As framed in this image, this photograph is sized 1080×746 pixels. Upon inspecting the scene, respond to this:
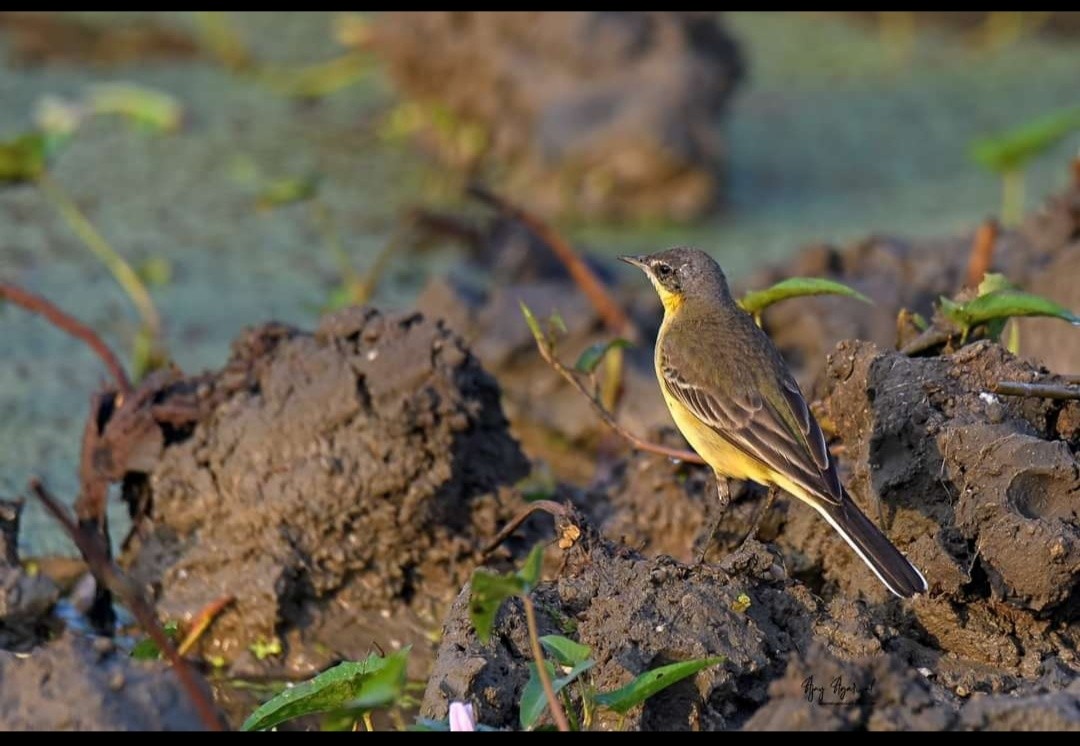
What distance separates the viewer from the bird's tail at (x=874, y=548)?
4297 mm

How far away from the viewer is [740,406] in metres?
4.98

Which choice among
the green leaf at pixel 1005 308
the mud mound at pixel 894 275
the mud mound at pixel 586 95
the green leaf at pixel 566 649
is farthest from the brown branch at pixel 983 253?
the green leaf at pixel 566 649

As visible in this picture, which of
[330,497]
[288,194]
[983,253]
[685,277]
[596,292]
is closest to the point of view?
[330,497]

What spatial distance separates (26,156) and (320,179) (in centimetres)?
221

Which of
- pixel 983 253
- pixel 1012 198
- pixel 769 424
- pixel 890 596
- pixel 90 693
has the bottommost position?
pixel 1012 198

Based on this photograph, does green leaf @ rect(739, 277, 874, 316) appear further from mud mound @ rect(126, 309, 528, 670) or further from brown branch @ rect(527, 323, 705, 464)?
mud mound @ rect(126, 309, 528, 670)

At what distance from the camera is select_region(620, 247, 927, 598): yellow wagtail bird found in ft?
14.6

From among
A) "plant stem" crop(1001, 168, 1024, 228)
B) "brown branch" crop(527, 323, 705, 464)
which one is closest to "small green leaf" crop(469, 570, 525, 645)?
"brown branch" crop(527, 323, 705, 464)

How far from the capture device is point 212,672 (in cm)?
530

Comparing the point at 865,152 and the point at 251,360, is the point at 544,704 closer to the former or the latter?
the point at 251,360

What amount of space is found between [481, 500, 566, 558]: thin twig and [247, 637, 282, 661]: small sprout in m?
0.68

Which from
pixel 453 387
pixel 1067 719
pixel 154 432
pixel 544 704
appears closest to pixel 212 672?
pixel 154 432

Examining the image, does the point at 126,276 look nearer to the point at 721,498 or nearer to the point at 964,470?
the point at 721,498

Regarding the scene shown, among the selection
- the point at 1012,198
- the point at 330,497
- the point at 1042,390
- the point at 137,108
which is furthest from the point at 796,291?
the point at 1012,198
